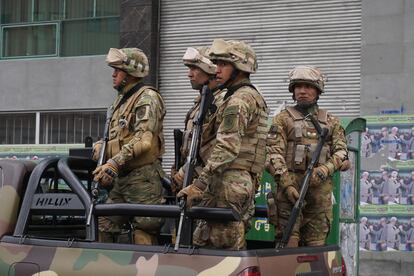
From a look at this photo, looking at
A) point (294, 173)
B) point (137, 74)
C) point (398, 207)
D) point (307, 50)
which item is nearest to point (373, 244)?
point (398, 207)

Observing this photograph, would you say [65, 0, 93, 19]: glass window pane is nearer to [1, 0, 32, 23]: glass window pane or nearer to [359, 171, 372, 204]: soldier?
[1, 0, 32, 23]: glass window pane

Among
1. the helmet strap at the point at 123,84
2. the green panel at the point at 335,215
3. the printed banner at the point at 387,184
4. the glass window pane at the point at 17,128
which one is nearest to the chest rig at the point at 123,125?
the helmet strap at the point at 123,84

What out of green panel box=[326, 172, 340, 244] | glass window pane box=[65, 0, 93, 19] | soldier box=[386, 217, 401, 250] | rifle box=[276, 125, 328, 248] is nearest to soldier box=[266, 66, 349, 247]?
rifle box=[276, 125, 328, 248]

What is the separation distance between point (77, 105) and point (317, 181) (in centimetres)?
938

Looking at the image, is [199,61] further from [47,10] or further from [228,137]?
[47,10]

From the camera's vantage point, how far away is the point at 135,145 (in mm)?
5980

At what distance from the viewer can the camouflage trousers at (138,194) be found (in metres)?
6.00

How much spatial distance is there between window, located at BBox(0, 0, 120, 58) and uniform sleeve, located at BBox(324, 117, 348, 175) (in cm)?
889

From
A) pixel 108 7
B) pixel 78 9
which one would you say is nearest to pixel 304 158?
pixel 108 7

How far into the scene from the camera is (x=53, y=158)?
5793 millimetres

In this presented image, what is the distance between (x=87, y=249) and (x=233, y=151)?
1.08m

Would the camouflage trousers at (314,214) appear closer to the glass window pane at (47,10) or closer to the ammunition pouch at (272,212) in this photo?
the ammunition pouch at (272,212)

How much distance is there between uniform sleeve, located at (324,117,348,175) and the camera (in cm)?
680

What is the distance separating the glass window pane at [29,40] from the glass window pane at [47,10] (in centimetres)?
17
